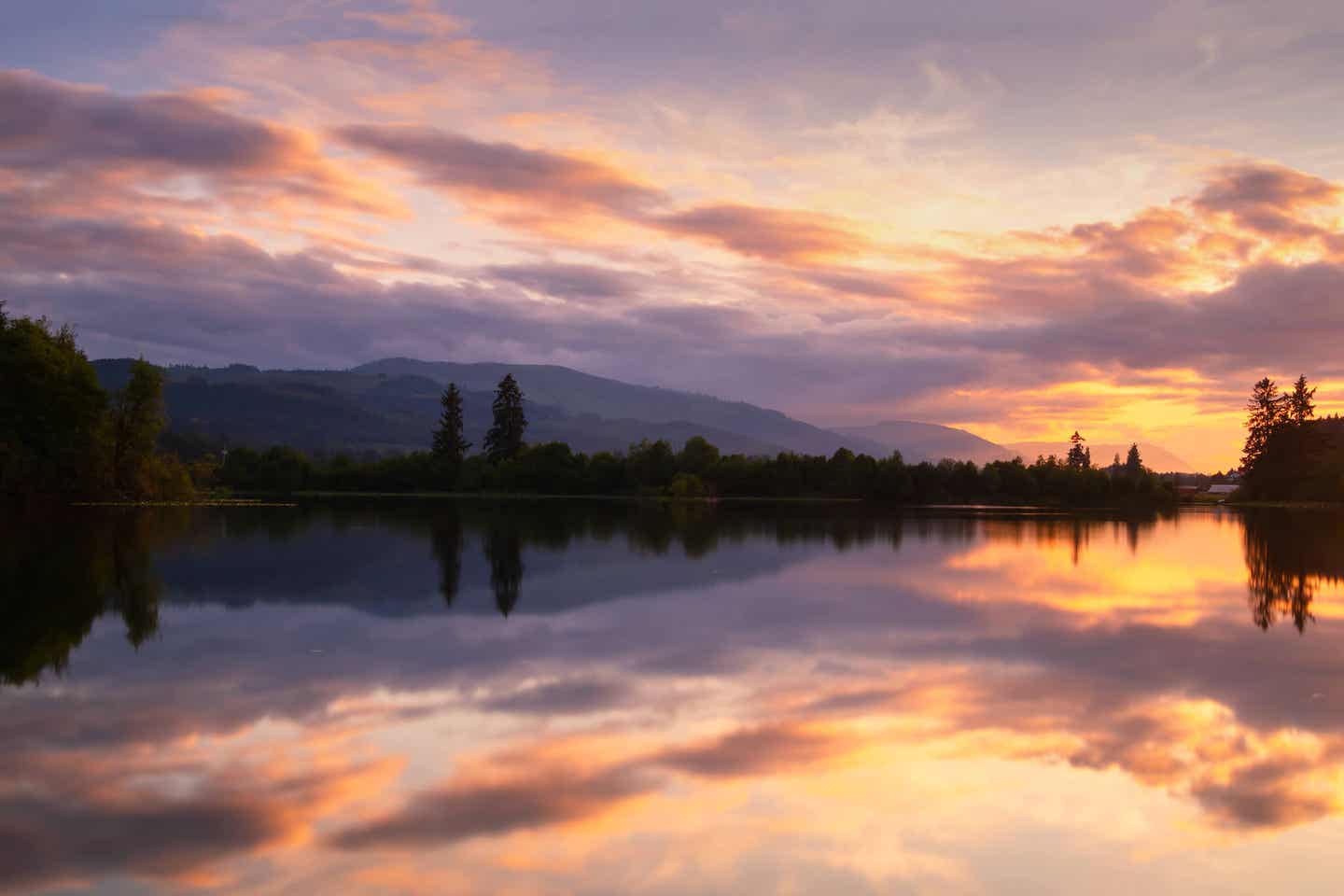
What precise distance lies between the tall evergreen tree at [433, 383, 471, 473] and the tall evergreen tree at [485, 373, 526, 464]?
3.39 meters

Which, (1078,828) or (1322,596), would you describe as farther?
(1322,596)

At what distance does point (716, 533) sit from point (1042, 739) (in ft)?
107

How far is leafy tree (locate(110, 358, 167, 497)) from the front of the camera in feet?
188

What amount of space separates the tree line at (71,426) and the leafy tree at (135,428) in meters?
0.05

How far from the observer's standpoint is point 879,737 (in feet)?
31.7

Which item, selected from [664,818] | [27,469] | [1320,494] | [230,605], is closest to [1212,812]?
[664,818]

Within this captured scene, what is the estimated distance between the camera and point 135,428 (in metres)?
57.7

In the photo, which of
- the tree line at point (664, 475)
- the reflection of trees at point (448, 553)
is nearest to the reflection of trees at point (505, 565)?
the reflection of trees at point (448, 553)

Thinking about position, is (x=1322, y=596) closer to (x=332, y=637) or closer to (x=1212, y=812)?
(x=1212, y=812)

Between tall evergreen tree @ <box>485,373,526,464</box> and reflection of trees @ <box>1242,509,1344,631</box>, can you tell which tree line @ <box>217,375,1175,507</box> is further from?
reflection of trees @ <box>1242,509,1344,631</box>

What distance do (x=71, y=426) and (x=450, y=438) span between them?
69.3 m

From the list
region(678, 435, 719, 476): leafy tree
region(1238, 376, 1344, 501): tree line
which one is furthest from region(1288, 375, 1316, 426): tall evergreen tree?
region(678, 435, 719, 476): leafy tree

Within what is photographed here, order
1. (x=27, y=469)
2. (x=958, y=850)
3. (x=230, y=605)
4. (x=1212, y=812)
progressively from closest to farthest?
(x=958, y=850), (x=1212, y=812), (x=230, y=605), (x=27, y=469)

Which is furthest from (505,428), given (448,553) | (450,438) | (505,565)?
(505,565)
